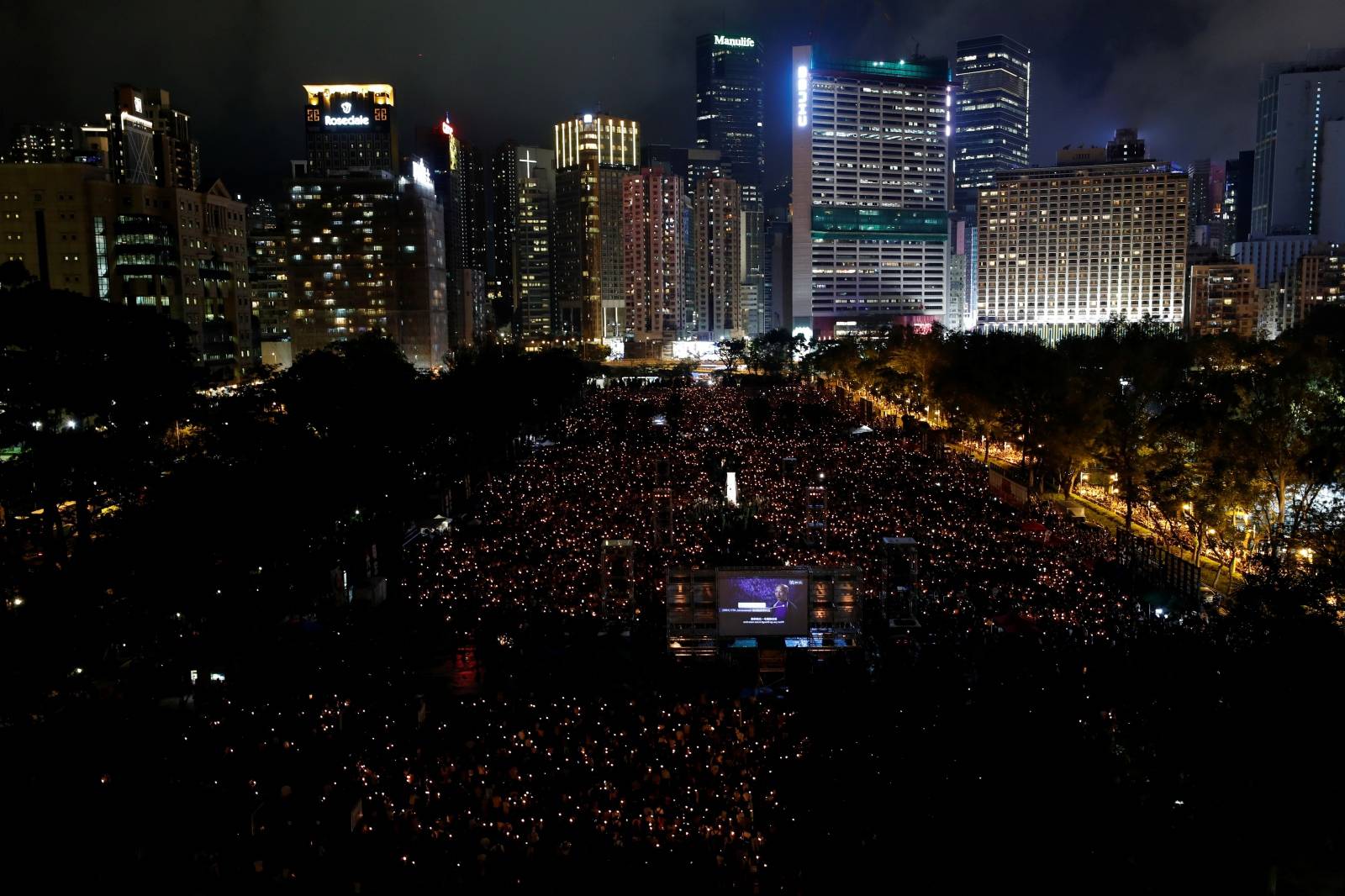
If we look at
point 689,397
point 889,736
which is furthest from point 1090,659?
point 689,397

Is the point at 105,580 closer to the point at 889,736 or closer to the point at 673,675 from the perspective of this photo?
the point at 673,675

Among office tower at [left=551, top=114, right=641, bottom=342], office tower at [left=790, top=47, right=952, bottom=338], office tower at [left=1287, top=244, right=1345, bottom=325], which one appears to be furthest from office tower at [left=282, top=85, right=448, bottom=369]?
office tower at [left=1287, top=244, right=1345, bottom=325]

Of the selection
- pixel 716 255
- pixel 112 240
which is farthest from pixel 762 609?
pixel 716 255

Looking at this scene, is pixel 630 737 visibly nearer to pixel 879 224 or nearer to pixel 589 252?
pixel 879 224

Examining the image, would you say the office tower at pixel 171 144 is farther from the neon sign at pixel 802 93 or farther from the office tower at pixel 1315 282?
the office tower at pixel 1315 282

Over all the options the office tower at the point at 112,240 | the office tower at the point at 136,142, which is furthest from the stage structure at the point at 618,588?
the office tower at the point at 136,142

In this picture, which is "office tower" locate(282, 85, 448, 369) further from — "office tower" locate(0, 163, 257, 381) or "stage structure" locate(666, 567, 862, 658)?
"stage structure" locate(666, 567, 862, 658)
